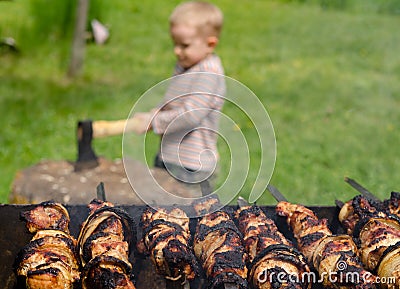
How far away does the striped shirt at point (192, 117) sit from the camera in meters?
3.59

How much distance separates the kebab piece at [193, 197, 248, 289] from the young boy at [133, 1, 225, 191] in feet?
2.75

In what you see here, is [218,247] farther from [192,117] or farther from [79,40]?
[79,40]

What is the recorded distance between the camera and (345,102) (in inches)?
335

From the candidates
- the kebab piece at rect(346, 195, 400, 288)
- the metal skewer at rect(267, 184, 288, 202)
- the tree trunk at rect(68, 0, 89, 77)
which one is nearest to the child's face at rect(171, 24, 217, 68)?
the metal skewer at rect(267, 184, 288, 202)

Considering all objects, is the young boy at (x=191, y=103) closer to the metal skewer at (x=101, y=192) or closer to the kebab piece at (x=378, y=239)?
the metal skewer at (x=101, y=192)

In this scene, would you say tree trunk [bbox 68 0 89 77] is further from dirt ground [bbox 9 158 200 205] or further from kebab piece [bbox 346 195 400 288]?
kebab piece [bbox 346 195 400 288]

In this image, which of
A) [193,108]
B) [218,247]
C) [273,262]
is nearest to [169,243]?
[218,247]

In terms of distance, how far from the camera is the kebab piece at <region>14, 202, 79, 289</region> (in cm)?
211

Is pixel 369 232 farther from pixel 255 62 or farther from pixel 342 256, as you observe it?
pixel 255 62

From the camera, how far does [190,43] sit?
3947mm

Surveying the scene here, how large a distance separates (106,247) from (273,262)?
2.36 feet

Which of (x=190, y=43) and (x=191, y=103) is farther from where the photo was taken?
(x=190, y=43)

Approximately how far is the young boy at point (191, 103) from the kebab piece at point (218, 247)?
0.84 meters

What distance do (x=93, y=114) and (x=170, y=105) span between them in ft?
12.3
